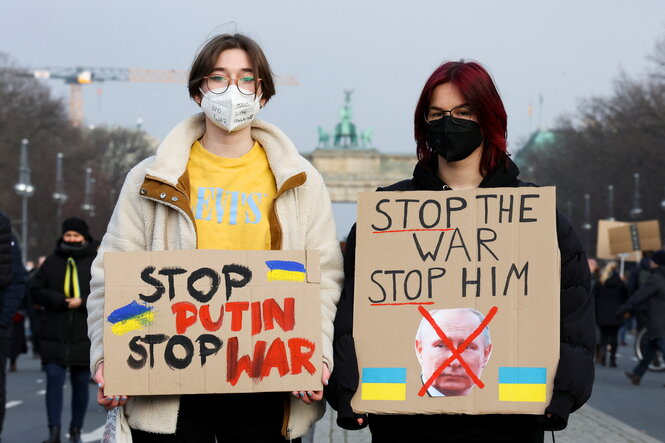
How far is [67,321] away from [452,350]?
294 inches

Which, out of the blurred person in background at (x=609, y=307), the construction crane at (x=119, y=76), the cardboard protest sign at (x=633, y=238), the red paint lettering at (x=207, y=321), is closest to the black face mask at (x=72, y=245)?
the red paint lettering at (x=207, y=321)

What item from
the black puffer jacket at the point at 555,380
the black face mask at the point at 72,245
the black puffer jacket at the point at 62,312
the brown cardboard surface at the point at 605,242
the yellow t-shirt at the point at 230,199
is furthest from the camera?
the brown cardboard surface at the point at 605,242

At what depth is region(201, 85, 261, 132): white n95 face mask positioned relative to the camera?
14.8 feet

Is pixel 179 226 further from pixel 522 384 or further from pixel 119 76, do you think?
pixel 119 76

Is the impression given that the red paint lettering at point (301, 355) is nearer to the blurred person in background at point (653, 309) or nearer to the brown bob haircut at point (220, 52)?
the brown bob haircut at point (220, 52)

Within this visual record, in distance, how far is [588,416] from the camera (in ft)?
35.9

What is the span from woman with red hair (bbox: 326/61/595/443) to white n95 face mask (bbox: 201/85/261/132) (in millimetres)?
555

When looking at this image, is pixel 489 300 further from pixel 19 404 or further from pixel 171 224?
pixel 19 404

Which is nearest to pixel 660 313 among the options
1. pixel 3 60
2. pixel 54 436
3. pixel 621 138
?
pixel 54 436

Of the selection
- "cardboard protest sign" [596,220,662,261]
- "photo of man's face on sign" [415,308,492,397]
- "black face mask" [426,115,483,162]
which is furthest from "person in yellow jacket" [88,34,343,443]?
"cardboard protest sign" [596,220,662,261]

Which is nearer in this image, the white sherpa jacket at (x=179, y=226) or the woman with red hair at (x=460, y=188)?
the woman with red hair at (x=460, y=188)

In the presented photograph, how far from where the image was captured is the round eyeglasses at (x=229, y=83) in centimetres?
458

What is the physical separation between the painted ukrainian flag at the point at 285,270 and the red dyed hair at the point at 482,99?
2.23 ft

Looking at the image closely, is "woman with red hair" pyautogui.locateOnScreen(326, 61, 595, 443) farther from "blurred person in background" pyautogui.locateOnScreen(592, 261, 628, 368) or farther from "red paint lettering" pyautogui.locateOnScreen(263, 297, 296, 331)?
"blurred person in background" pyautogui.locateOnScreen(592, 261, 628, 368)
